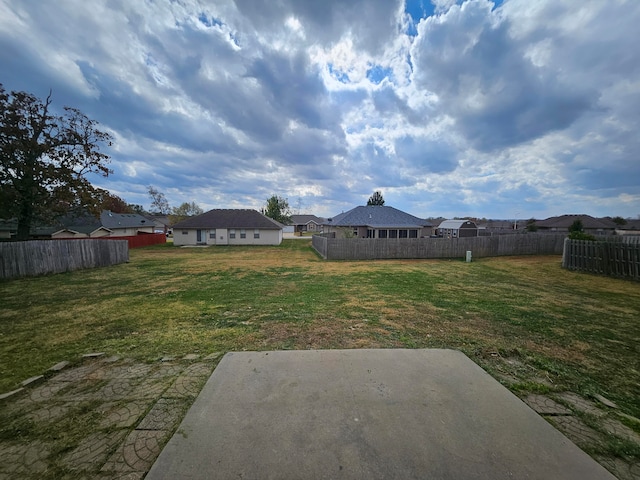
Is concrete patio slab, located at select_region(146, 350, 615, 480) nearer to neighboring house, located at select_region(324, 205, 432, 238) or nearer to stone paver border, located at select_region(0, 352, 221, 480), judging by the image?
stone paver border, located at select_region(0, 352, 221, 480)

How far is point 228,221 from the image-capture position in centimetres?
3098

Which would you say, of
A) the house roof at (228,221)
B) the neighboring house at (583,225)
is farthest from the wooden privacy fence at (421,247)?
the neighboring house at (583,225)

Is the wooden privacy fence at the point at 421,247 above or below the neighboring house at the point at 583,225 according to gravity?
below

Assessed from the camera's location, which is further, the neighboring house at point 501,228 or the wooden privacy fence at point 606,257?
the neighboring house at point 501,228

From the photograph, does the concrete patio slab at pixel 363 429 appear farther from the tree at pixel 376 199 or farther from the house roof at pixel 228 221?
the tree at pixel 376 199

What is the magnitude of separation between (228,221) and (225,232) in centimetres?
155

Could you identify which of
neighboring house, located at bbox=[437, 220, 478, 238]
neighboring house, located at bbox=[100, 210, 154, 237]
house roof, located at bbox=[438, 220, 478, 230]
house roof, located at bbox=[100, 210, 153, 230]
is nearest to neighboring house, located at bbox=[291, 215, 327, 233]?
neighboring house, located at bbox=[100, 210, 154, 237]

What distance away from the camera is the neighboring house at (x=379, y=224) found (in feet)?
88.3

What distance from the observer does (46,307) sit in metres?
6.55

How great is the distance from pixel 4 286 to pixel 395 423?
13975 mm

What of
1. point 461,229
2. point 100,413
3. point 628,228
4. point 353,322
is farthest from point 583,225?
point 100,413

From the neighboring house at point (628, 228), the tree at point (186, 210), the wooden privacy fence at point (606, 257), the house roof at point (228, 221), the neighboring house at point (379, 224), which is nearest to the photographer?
the wooden privacy fence at point (606, 257)

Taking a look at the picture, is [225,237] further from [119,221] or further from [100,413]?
[100,413]

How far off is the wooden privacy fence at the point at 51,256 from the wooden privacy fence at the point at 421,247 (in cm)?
1293
